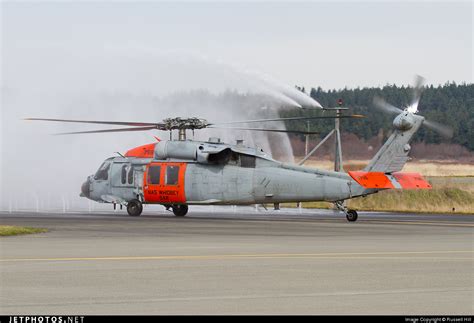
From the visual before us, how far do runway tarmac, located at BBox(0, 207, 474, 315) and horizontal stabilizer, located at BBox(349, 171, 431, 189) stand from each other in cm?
742

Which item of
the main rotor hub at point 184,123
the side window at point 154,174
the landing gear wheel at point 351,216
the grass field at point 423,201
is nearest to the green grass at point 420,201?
the grass field at point 423,201

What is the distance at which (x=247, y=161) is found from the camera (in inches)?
1959

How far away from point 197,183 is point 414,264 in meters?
27.6

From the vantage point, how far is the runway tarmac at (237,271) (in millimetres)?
16734

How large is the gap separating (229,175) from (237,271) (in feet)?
92.4

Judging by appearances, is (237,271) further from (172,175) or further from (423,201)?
(423,201)

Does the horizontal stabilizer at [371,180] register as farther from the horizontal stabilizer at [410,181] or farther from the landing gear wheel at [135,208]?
the landing gear wheel at [135,208]

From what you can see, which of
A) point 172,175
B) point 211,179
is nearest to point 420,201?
point 211,179

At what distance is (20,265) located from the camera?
906 inches

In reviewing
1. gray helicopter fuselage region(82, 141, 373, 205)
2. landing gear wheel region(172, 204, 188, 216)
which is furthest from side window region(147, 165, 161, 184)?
landing gear wheel region(172, 204, 188, 216)

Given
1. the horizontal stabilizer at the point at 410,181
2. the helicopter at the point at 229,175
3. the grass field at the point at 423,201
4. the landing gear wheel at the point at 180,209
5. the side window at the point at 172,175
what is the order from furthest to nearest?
the grass field at the point at 423,201, the landing gear wheel at the point at 180,209, the side window at the point at 172,175, the helicopter at the point at 229,175, the horizontal stabilizer at the point at 410,181

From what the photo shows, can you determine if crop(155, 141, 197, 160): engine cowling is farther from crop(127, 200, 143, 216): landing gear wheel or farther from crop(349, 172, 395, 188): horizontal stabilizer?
crop(349, 172, 395, 188): horizontal stabilizer

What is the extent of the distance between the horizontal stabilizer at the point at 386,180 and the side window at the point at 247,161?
533 cm

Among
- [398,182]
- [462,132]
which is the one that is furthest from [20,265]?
[462,132]
